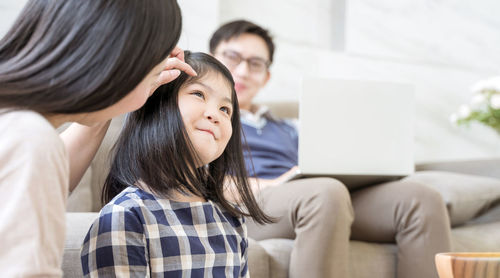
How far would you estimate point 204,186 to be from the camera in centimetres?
121

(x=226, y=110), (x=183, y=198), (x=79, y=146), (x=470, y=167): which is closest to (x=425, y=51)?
(x=470, y=167)

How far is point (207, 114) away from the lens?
1.15 m

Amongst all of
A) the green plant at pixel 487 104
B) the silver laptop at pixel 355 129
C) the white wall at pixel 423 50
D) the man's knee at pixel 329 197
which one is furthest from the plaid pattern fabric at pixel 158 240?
the white wall at pixel 423 50

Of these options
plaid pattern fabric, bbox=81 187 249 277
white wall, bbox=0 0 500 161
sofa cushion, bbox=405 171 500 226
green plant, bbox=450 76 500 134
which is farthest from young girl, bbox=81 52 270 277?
white wall, bbox=0 0 500 161

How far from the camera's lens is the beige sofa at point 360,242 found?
117cm

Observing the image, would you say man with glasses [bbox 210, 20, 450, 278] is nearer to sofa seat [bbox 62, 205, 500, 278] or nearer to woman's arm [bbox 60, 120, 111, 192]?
sofa seat [bbox 62, 205, 500, 278]

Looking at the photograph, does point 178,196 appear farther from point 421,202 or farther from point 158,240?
point 421,202

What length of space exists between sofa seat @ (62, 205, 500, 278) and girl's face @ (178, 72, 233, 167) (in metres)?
0.27

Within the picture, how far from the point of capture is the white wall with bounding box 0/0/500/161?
10.2 feet

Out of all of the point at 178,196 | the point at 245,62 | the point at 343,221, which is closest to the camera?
the point at 178,196

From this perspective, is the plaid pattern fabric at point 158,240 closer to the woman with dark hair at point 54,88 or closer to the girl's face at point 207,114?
the girl's face at point 207,114

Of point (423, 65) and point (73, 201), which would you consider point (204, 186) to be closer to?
point (73, 201)

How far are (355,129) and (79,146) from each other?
0.80 meters

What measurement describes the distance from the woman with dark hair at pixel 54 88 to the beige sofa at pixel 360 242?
1.21 feet
